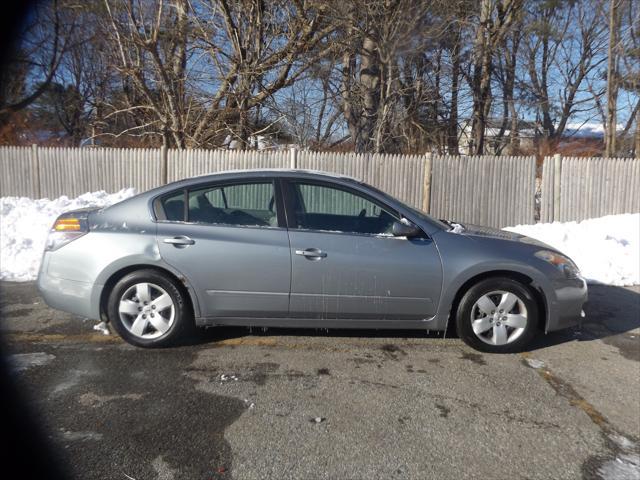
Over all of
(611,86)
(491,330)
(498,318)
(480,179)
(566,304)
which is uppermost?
(611,86)

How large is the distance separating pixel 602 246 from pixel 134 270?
709 cm

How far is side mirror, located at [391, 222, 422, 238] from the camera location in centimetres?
395

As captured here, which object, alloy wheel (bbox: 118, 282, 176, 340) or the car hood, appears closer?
alloy wheel (bbox: 118, 282, 176, 340)

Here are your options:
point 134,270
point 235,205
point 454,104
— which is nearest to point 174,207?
point 235,205

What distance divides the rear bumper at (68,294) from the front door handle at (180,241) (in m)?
0.76

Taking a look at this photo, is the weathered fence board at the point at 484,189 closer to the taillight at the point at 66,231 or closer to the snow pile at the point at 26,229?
the snow pile at the point at 26,229

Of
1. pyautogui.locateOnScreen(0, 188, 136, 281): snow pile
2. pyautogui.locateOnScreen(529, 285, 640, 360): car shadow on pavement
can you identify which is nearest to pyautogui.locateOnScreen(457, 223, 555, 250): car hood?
pyautogui.locateOnScreen(529, 285, 640, 360): car shadow on pavement

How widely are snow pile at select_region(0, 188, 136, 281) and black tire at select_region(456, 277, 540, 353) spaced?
575cm

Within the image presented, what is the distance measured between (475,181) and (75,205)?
8.69m

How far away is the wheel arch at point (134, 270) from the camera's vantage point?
398 centimetres

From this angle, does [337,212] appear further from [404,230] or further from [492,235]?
[492,235]

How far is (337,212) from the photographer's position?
4156 millimetres

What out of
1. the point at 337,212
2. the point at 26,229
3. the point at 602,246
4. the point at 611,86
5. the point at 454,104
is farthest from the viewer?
the point at 454,104

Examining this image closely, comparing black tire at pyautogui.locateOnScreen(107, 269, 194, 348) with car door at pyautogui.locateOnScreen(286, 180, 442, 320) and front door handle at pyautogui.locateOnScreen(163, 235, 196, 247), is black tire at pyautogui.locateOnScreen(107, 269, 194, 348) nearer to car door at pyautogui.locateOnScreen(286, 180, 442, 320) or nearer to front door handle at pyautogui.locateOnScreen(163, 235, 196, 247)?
front door handle at pyautogui.locateOnScreen(163, 235, 196, 247)
